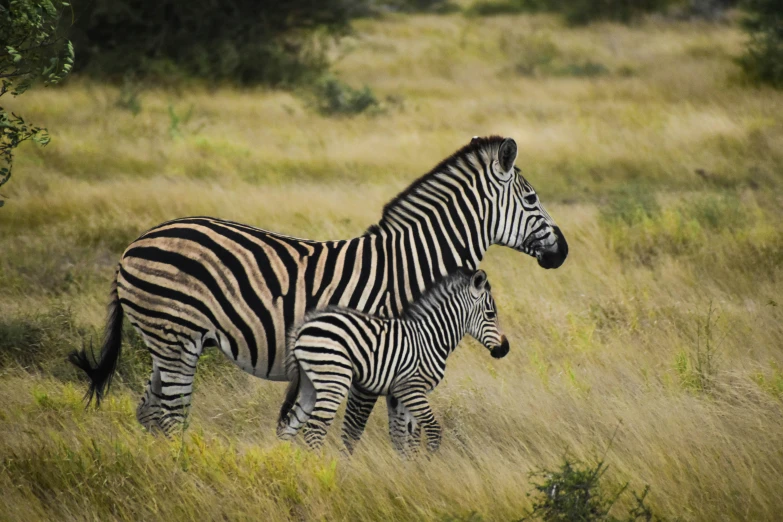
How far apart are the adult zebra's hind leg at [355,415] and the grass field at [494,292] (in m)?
0.12

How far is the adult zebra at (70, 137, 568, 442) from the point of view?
5117 mm

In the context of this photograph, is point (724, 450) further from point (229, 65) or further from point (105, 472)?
point (229, 65)

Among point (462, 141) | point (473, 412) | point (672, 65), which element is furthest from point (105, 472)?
point (672, 65)

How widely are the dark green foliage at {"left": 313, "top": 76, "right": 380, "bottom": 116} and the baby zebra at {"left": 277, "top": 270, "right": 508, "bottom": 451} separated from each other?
12236 mm

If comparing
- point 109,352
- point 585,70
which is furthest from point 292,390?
point 585,70

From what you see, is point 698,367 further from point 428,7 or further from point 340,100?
point 428,7

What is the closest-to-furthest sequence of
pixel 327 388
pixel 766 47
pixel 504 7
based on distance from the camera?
pixel 327 388 < pixel 766 47 < pixel 504 7

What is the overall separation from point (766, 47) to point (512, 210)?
15.5 meters

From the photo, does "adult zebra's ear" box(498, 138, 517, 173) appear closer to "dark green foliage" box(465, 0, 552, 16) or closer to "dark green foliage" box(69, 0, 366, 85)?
"dark green foliage" box(69, 0, 366, 85)

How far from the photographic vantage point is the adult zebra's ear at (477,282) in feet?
18.0

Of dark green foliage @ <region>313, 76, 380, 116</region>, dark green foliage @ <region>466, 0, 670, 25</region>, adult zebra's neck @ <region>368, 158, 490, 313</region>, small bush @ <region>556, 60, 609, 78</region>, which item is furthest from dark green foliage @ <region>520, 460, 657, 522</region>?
dark green foliage @ <region>466, 0, 670, 25</region>

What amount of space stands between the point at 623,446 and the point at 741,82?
50.0ft

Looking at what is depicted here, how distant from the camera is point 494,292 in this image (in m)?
8.80

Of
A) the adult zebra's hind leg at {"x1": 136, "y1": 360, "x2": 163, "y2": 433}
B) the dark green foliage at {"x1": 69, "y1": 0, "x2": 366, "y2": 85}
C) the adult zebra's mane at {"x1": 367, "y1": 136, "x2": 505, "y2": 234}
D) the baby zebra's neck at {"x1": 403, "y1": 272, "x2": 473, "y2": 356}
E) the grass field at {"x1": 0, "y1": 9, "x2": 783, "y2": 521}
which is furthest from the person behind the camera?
the dark green foliage at {"x1": 69, "y1": 0, "x2": 366, "y2": 85}
